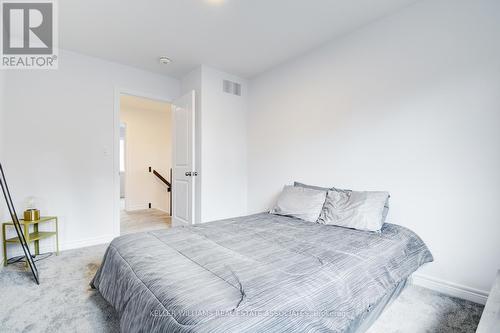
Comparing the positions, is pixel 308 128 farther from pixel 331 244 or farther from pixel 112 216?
pixel 112 216

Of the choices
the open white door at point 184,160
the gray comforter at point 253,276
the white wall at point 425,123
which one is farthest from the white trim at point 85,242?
the white wall at point 425,123

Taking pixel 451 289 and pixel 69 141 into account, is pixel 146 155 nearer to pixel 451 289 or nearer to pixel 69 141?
pixel 69 141

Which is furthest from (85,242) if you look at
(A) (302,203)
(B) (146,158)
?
(B) (146,158)

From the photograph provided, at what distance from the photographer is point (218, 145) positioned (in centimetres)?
357

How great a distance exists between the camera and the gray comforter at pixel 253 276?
932 millimetres

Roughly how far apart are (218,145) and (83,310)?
2436mm

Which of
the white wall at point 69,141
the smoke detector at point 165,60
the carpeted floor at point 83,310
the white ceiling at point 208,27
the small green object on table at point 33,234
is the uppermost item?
the white ceiling at point 208,27

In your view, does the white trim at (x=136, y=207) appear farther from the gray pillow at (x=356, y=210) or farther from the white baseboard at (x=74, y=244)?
the gray pillow at (x=356, y=210)

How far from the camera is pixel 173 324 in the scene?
2.97ft

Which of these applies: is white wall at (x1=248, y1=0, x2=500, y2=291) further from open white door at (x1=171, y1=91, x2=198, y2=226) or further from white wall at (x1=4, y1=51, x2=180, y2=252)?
white wall at (x1=4, y1=51, x2=180, y2=252)

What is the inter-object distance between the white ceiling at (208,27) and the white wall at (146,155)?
9.06 ft

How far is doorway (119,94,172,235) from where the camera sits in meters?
5.72

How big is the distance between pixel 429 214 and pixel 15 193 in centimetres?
427

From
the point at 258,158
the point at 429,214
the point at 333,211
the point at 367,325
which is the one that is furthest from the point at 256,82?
the point at 367,325
